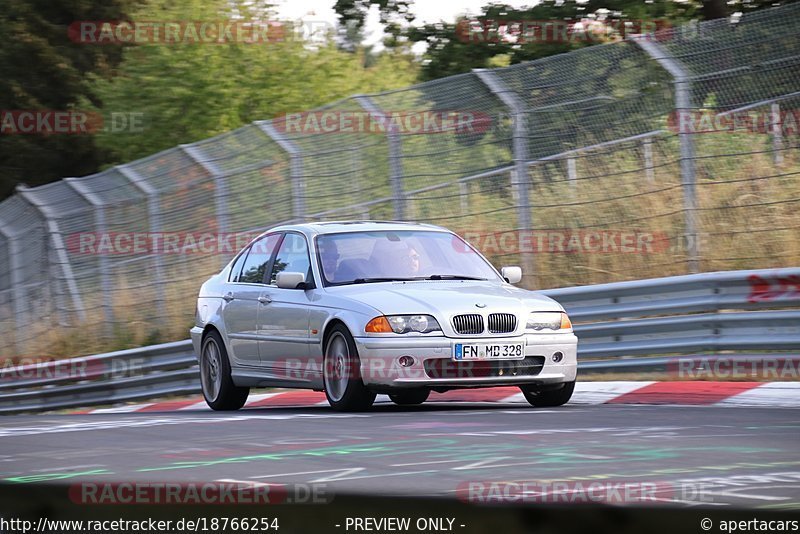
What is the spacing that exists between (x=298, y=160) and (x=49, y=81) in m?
32.9

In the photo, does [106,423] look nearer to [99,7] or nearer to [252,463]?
[252,463]

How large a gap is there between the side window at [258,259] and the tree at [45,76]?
34983 mm

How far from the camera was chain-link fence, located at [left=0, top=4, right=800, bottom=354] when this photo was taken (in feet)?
39.7

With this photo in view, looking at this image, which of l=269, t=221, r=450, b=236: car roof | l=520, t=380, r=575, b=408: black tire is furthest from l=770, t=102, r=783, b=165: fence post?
l=520, t=380, r=575, b=408: black tire

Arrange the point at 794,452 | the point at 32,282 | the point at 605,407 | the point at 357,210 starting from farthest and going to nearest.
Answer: the point at 32,282
the point at 357,210
the point at 605,407
the point at 794,452

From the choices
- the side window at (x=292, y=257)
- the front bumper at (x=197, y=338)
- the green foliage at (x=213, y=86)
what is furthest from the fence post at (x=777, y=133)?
the green foliage at (x=213, y=86)

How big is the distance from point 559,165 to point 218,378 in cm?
406

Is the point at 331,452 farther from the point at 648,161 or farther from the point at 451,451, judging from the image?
the point at 648,161

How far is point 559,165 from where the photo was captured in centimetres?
1330

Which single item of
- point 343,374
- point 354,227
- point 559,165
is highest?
point 559,165

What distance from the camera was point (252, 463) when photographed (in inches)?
245

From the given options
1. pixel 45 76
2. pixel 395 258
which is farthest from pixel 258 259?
pixel 45 76

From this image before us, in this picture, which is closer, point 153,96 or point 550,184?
point 550,184

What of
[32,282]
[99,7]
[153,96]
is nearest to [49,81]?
[99,7]
